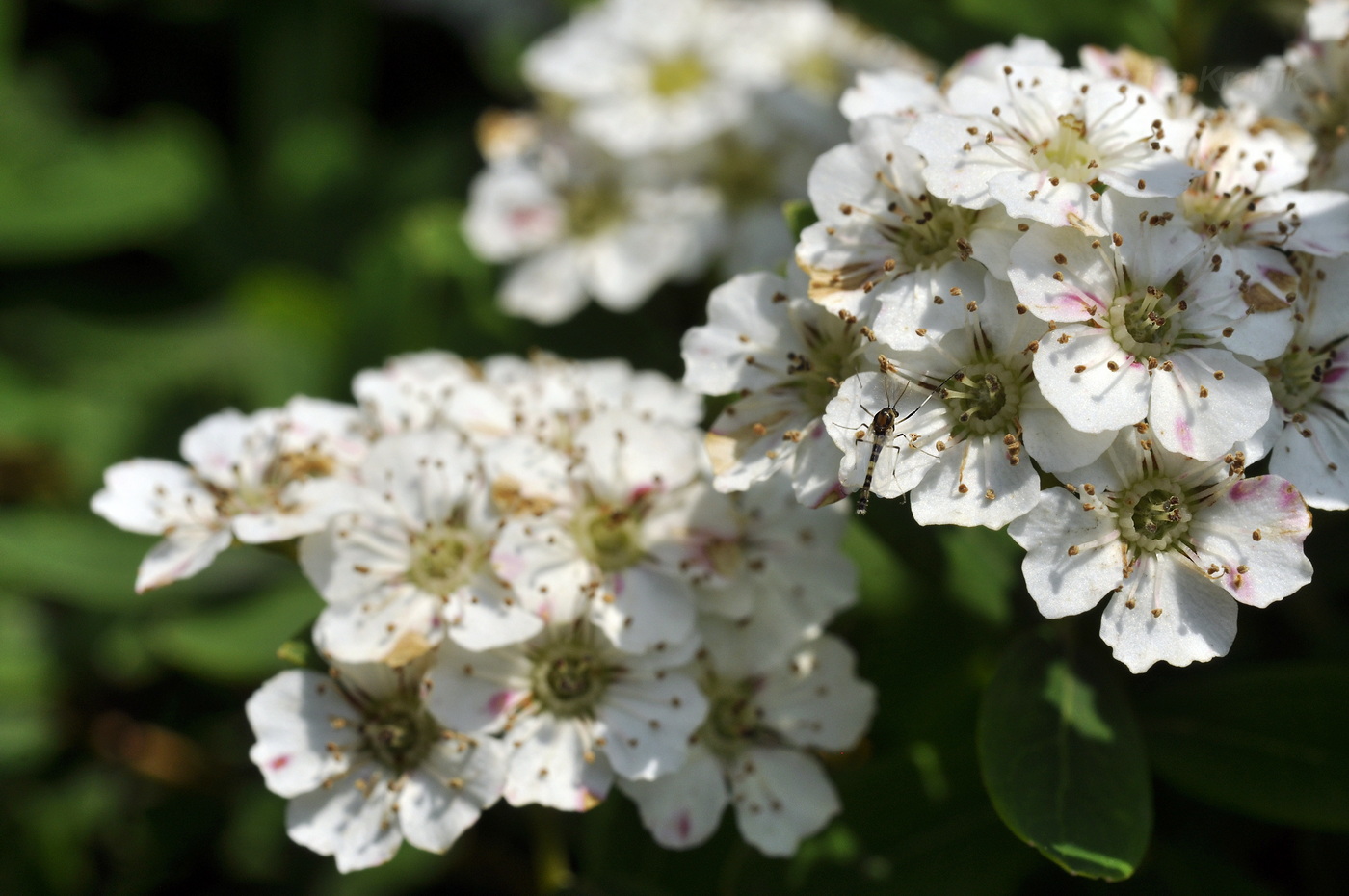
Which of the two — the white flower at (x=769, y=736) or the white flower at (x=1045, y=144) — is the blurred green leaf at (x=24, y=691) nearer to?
the white flower at (x=769, y=736)

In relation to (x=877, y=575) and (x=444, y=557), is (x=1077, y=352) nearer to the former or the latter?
(x=877, y=575)

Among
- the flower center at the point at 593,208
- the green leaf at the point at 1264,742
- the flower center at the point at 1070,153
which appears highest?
the flower center at the point at 1070,153

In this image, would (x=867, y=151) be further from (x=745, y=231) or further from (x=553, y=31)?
(x=553, y=31)

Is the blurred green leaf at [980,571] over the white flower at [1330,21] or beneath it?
beneath

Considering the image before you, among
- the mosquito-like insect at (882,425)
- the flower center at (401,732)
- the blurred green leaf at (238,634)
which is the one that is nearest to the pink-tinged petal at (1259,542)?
the mosquito-like insect at (882,425)

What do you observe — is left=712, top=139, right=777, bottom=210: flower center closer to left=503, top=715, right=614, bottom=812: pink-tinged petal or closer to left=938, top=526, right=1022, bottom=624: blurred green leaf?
left=938, top=526, right=1022, bottom=624: blurred green leaf

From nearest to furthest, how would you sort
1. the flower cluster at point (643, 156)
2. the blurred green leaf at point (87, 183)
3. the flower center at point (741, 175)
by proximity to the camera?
the flower cluster at point (643, 156)
the flower center at point (741, 175)
the blurred green leaf at point (87, 183)
